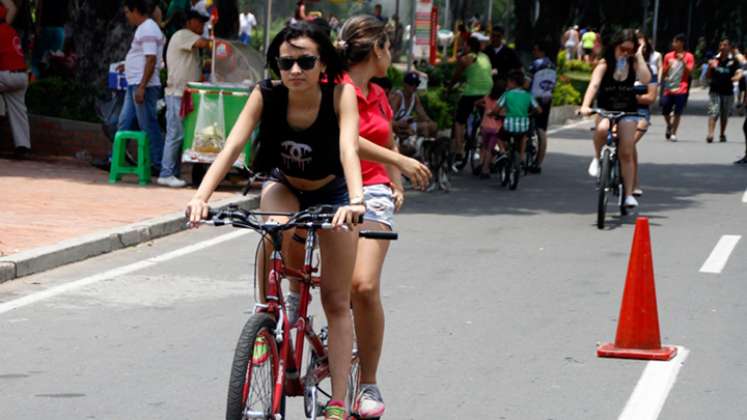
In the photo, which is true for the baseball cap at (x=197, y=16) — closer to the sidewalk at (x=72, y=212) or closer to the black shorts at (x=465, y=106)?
the sidewalk at (x=72, y=212)

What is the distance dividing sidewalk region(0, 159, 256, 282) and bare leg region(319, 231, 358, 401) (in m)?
4.62

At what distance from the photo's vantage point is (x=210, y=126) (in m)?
15.1

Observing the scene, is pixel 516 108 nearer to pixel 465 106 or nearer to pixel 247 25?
pixel 465 106

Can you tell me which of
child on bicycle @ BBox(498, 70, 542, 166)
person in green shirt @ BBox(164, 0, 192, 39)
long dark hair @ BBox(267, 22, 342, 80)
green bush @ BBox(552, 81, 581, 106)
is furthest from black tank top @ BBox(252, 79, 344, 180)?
green bush @ BBox(552, 81, 581, 106)

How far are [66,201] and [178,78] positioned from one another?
2515 millimetres

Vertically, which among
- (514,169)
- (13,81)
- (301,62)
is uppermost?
(301,62)

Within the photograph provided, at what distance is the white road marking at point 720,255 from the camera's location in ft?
37.4

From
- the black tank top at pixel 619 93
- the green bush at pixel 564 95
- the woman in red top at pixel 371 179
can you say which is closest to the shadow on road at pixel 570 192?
the black tank top at pixel 619 93

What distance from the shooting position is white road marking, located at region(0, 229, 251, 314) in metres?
9.03

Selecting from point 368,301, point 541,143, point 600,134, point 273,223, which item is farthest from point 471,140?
point 273,223

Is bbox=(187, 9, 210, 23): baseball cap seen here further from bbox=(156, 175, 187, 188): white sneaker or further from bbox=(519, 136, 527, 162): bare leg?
bbox=(519, 136, 527, 162): bare leg

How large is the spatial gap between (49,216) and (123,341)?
4.54 m

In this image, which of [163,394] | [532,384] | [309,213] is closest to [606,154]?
[532,384]

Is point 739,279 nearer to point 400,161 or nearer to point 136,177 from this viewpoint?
point 400,161
